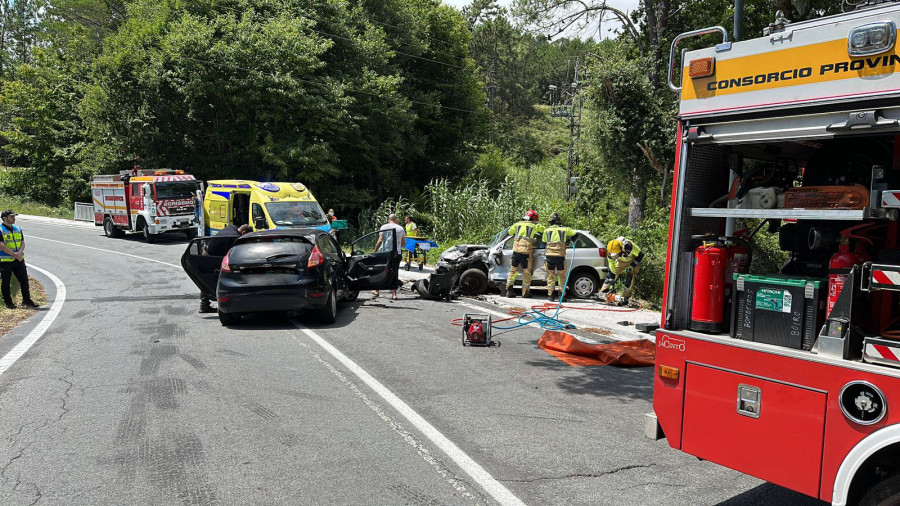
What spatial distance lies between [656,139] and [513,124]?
167 feet

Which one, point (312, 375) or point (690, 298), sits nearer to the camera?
point (690, 298)

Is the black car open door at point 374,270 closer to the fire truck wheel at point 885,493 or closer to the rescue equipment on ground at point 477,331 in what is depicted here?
the rescue equipment on ground at point 477,331

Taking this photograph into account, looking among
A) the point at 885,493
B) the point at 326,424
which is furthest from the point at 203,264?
the point at 885,493

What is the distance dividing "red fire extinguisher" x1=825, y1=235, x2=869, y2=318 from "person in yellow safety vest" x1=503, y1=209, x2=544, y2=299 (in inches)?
372

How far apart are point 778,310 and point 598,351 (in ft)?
15.6

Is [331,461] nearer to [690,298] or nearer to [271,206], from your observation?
[690,298]

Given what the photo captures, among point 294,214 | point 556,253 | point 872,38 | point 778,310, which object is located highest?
point 872,38

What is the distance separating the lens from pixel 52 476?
15.0 feet

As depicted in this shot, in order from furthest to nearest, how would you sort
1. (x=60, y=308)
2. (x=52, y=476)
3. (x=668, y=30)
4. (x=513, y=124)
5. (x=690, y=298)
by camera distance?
(x=513, y=124)
(x=668, y=30)
(x=60, y=308)
(x=52, y=476)
(x=690, y=298)

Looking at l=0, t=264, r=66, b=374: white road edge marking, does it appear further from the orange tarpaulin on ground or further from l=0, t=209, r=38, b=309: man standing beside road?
the orange tarpaulin on ground

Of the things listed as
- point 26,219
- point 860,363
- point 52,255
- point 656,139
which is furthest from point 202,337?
point 26,219

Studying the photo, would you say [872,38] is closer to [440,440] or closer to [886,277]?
[886,277]

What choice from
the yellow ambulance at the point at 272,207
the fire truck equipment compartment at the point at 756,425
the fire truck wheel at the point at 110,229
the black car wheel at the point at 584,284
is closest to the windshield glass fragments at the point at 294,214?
the yellow ambulance at the point at 272,207

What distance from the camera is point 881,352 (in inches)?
125
